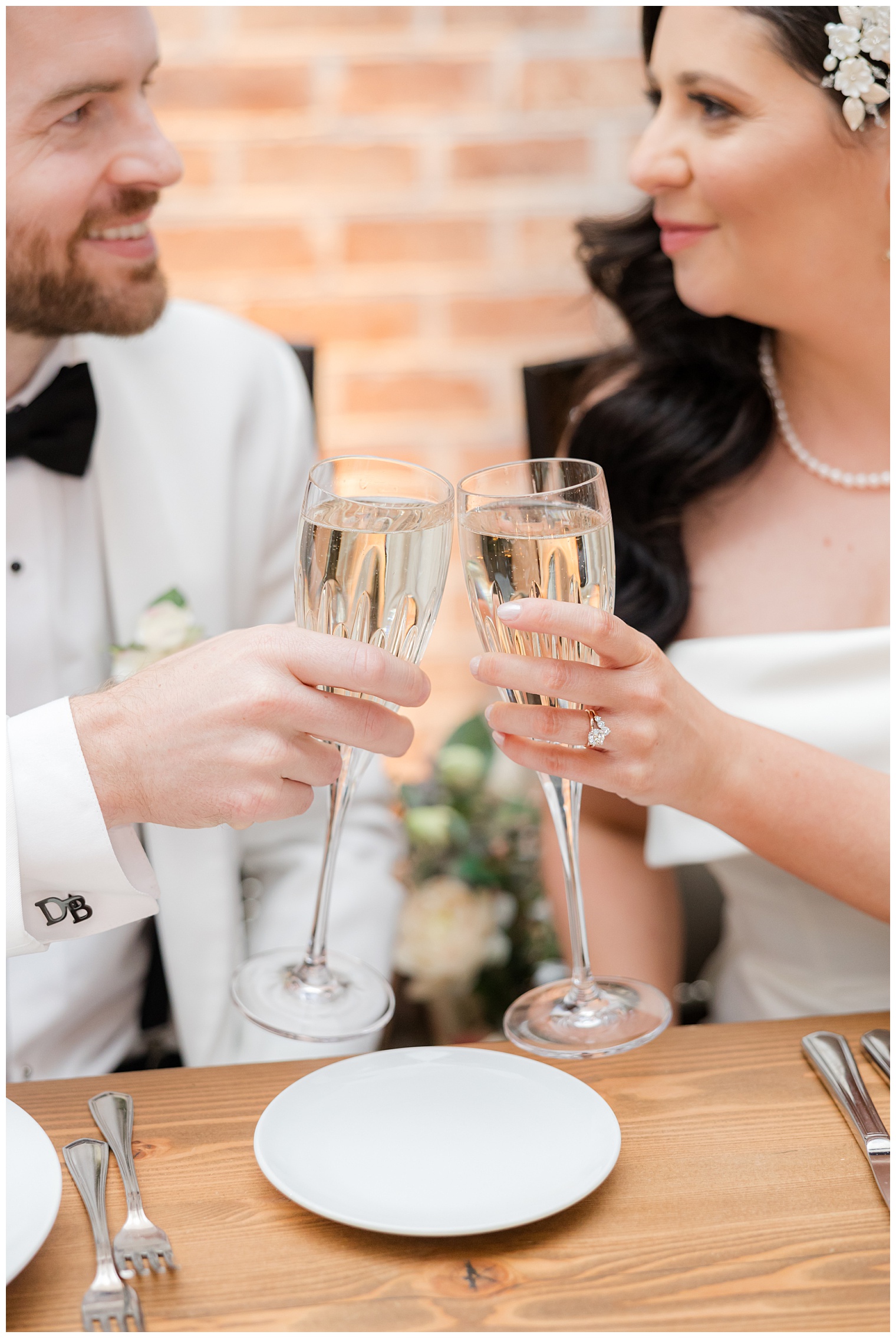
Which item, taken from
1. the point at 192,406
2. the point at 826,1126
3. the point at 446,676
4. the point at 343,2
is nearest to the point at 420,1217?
the point at 826,1126

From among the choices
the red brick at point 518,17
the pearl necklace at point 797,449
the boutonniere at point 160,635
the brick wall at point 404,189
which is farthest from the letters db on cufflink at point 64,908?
the red brick at point 518,17

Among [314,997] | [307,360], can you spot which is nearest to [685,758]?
[314,997]

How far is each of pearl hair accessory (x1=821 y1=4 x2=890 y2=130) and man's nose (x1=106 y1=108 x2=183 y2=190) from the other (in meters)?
0.68

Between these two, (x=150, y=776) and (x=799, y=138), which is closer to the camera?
(x=150, y=776)

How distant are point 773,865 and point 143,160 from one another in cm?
101

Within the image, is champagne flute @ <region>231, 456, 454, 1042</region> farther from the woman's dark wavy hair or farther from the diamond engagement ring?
the woman's dark wavy hair

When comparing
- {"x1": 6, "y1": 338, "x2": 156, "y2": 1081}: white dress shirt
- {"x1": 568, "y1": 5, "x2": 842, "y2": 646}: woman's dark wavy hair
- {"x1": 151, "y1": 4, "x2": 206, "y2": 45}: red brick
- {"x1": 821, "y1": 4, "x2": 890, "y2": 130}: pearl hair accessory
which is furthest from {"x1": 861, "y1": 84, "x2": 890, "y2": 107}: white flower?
{"x1": 151, "y1": 4, "x2": 206, "y2": 45}: red brick

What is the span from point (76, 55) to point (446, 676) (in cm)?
155

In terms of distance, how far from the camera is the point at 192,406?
59.2 inches

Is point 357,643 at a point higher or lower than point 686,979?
higher

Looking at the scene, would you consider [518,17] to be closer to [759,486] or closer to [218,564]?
[759,486]

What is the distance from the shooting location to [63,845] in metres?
Answer: 0.85

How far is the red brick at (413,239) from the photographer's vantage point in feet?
7.86

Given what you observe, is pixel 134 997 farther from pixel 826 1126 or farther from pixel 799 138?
pixel 799 138
